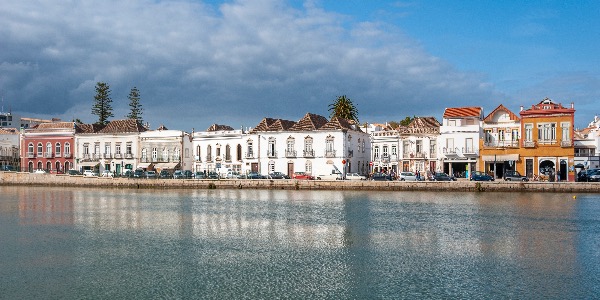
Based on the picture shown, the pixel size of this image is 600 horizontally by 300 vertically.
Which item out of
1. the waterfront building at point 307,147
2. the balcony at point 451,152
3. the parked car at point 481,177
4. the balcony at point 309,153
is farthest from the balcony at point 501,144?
the balcony at point 309,153

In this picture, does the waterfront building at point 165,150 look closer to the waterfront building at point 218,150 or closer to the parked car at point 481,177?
the waterfront building at point 218,150

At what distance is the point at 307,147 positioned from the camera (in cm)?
5966

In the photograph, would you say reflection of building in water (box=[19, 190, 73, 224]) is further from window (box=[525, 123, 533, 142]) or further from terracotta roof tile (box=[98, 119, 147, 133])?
window (box=[525, 123, 533, 142])

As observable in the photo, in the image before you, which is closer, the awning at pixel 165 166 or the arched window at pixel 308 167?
the arched window at pixel 308 167

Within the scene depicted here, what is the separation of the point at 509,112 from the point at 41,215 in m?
41.3

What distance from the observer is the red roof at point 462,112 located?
5503 centimetres

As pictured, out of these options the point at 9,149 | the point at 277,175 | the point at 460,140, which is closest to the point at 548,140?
the point at 460,140

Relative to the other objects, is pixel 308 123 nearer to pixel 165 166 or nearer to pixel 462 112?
pixel 462 112

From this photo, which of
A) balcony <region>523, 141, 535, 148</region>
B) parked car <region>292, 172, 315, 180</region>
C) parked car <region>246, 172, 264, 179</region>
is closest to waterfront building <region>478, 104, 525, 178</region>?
balcony <region>523, 141, 535, 148</region>

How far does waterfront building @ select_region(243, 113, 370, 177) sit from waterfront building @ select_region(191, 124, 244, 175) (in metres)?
1.43

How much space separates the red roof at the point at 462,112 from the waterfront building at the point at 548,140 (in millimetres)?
4728

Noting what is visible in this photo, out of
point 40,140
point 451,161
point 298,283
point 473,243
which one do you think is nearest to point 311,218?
point 473,243

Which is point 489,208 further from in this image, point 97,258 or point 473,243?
point 97,258

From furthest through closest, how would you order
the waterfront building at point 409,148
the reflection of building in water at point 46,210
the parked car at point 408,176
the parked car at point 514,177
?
1. the waterfront building at point 409,148
2. the parked car at point 408,176
3. the parked car at point 514,177
4. the reflection of building in water at point 46,210
